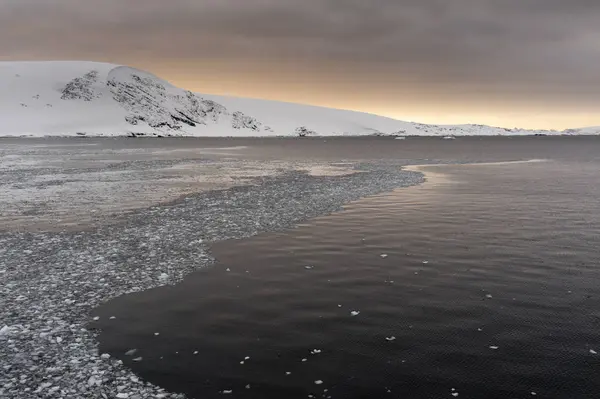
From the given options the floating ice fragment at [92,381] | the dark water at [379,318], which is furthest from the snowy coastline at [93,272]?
the dark water at [379,318]

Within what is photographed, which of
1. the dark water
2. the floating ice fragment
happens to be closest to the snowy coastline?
the floating ice fragment

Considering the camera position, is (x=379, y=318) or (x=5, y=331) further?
(x=379, y=318)

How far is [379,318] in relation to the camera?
→ 1252 cm

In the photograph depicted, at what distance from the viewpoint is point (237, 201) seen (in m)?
31.5

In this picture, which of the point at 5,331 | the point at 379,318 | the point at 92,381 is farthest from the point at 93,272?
the point at 379,318

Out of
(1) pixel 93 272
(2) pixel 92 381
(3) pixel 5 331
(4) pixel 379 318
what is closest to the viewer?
(2) pixel 92 381

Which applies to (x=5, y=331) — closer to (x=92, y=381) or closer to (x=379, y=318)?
(x=92, y=381)

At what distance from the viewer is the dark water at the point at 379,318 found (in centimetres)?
957

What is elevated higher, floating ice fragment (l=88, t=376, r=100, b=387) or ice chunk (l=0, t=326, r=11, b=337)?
ice chunk (l=0, t=326, r=11, b=337)

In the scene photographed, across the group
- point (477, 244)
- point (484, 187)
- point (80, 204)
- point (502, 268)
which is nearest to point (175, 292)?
point (502, 268)

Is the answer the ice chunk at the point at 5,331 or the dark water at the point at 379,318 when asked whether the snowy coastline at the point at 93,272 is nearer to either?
→ the ice chunk at the point at 5,331

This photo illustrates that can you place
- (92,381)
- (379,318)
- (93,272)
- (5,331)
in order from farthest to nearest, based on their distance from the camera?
(93,272)
(379,318)
(5,331)
(92,381)

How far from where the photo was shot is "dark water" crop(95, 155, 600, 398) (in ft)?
31.4

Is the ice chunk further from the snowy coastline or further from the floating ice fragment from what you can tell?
the floating ice fragment
